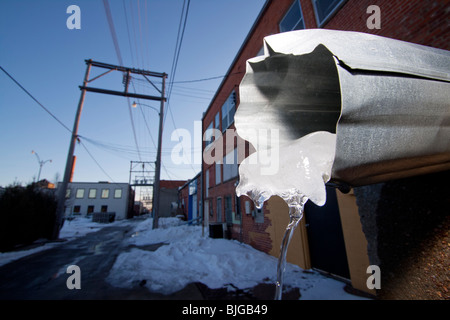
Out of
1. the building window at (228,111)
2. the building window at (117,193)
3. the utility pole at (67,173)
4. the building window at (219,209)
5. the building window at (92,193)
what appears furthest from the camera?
the building window at (117,193)

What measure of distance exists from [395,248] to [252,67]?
7.94 ft

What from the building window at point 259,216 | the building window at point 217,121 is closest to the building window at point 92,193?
the building window at point 217,121

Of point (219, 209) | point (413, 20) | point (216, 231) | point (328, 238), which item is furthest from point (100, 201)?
point (413, 20)

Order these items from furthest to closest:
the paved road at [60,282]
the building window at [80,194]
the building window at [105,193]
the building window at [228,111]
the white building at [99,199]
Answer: the building window at [105,193]
the building window at [80,194]
the white building at [99,199]
the building window at [228,111]
the paved road at [60,282]

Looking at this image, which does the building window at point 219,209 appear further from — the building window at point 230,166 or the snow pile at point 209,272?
the snow pile at point 209,272

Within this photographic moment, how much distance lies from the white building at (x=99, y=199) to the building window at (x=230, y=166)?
35581 mm

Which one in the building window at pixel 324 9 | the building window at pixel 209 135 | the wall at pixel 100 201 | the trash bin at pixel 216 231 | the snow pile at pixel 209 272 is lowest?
the snow pile at pixel 209 272

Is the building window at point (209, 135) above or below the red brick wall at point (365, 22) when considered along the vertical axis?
above

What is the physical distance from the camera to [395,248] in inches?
80.5

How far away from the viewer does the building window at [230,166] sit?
9.57m

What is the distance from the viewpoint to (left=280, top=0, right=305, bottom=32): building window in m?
5.67

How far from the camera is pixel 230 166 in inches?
398

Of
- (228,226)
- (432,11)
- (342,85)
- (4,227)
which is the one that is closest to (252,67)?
(342,85)
